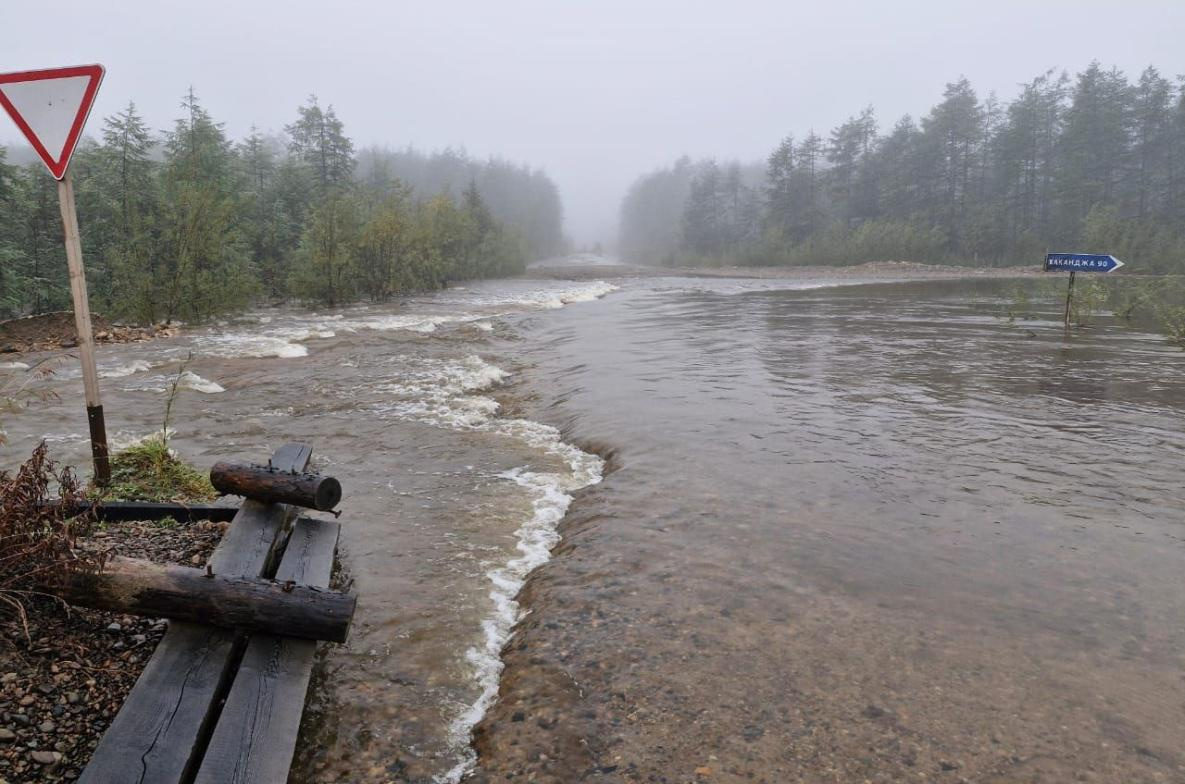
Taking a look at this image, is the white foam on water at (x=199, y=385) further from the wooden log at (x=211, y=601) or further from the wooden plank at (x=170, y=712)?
the wooden plank at (x=170, y=712)

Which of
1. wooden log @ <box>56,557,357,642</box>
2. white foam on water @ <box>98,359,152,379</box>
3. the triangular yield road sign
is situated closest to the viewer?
wooden log @ <box>56,557,357,642</box>

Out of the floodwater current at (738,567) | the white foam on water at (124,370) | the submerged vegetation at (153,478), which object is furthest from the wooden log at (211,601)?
the white foam on water at (124,370)

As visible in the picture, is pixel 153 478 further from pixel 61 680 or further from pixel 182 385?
pixel 182 385

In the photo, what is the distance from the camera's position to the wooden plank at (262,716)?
238cm

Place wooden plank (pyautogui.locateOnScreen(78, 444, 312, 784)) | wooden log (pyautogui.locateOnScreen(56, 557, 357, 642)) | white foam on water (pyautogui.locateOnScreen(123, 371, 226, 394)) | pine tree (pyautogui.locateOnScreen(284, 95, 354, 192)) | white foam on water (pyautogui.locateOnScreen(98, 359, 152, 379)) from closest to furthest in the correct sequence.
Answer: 1. wooden plank (pyautogui.locateOnScreen(78, 444, 312, 784))
2. wooden log (pyautogui.locateOnScreen(56, 557, 357, 642))
3. white foam on water (pyautogui.locateOnScreen(123, 371, 226, 394))
4. white foam on water (pyautogui.locateOnScreen(98, 359, 152, 379))
5. pine tree (pyautogui.locateOnScreen(284, 95, 354, 192))

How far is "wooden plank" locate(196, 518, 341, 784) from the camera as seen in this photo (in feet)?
7.81

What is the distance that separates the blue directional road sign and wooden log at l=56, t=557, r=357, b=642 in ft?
51.2

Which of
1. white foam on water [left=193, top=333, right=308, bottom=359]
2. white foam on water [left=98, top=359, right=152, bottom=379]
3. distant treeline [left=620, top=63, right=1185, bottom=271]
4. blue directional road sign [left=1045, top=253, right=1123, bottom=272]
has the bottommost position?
white foam on water [left=98, top=359, right=152, bottom=379]

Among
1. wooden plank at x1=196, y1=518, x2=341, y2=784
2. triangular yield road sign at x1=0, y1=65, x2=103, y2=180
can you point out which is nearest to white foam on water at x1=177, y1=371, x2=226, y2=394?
triangular yield road sign at x1=0, y1=65, x2=103, y2=180

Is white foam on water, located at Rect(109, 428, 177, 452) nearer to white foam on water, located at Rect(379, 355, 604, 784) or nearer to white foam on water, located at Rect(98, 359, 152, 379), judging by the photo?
white foam on water, located at Rect(379, 355, 604, 784)

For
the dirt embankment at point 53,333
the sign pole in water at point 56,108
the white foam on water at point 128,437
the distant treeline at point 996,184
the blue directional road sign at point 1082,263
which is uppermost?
the distant treeline at point 996,184

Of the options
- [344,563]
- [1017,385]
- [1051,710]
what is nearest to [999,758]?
[1051,710]

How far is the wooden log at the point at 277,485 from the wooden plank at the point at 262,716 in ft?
4.35

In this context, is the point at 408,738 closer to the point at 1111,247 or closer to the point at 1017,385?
the point at 1017,385
